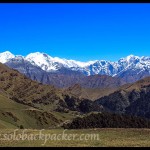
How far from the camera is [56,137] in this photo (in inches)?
1517

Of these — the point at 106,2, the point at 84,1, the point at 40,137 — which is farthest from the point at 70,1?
the point at 40,137

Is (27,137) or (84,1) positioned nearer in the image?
(84,1)

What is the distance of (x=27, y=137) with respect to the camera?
1539 inches

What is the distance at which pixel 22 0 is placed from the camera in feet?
38.5

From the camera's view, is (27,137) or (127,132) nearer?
(27,137)

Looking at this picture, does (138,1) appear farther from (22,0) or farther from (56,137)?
(56,137)

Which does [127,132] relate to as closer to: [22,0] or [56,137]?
[56,137]

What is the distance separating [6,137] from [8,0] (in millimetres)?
28932

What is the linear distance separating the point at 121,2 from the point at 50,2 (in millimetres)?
2388

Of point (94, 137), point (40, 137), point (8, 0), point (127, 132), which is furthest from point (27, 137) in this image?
point (8, 0)

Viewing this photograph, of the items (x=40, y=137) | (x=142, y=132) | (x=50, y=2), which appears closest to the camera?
(x=50, y=2)

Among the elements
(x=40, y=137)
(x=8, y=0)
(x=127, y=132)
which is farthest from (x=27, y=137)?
(x=8, y=0)

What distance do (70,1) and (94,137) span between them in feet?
95.8

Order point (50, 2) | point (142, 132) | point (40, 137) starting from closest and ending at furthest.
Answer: point (50, 2) < point (40, 137) < point (142, 132)
